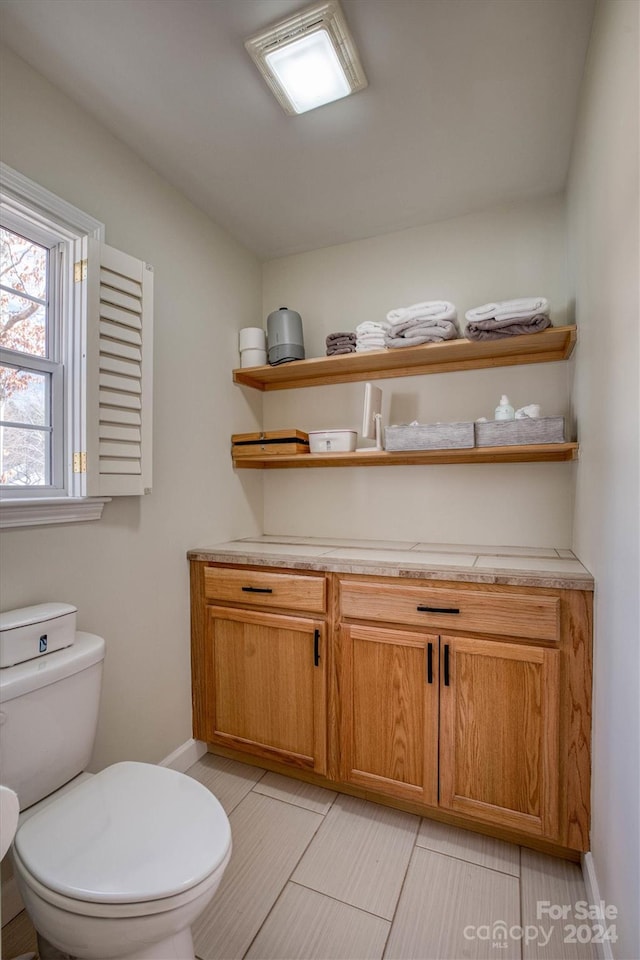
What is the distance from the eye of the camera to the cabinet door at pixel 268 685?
5.83ft

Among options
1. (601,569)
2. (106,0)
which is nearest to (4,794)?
(601,569)

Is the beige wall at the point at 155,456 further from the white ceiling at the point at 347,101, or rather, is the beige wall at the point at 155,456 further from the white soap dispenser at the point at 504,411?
the white soap dispenser at the point at 504,411

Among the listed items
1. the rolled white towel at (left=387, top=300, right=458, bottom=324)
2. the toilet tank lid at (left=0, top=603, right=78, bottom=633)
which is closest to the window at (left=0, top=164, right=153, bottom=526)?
the toilet tank lid at (left=0, top=603, right=78, bottom=633)

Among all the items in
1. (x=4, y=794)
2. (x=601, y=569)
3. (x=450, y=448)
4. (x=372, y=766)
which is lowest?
(x=372, y=766)

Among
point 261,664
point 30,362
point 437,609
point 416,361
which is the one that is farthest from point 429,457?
point 30,362

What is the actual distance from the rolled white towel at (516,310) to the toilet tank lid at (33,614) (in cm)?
179

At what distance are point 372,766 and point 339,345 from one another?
1.78m

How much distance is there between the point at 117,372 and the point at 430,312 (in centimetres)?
126

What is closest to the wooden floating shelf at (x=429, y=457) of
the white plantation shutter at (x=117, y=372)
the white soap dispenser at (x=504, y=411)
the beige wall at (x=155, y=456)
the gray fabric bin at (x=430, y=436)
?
the gray fabric bin at (x=430, y=436)

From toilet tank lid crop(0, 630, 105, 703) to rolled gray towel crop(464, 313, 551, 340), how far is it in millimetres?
1757

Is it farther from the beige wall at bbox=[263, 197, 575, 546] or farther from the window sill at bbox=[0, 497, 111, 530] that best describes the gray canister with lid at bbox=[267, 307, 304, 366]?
the window sill at bbox=[0, 497, 111, 530]

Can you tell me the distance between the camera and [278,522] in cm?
255

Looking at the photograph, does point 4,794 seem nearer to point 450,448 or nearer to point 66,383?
point 66,383

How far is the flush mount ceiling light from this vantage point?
1.24 metres
